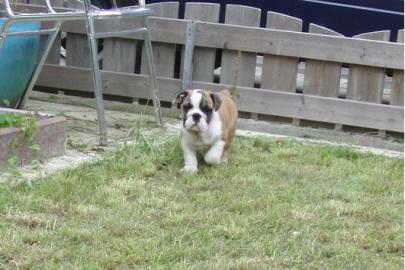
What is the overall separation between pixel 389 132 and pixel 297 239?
368cm

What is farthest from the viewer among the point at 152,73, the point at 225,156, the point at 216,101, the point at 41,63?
the point at 152,73

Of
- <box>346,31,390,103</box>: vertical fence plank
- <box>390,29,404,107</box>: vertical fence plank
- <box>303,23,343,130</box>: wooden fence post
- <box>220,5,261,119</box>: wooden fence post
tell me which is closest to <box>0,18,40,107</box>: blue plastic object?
<box>220,5,261,119</box>: wooden fence post

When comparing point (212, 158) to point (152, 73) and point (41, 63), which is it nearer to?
point (152, 73)

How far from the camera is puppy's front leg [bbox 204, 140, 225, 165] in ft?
19.0

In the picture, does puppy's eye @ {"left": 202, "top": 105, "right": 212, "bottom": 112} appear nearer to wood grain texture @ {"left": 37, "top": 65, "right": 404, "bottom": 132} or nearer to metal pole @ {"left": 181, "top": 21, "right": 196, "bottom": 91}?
wood grain texture @ {"left": 37, "top": 65, "right": 404, "bottom": 132}

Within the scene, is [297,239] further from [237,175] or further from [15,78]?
[15,78]

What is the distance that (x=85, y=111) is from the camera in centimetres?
786

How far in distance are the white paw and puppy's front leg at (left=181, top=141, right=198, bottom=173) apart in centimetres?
9

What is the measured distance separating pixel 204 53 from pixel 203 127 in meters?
2.53

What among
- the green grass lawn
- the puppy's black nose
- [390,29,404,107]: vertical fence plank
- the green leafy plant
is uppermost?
[390,29,404,107]: vertical fence plank

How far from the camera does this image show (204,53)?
803 centimetres

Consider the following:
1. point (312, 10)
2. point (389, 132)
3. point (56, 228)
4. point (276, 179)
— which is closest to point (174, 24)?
point (312, 10)

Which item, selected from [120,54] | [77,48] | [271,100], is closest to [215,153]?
[271,100]

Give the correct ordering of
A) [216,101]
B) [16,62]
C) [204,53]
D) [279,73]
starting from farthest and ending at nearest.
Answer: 1. [204,53]
2. [279,73]
3. [16,62]
4. [216,101]
